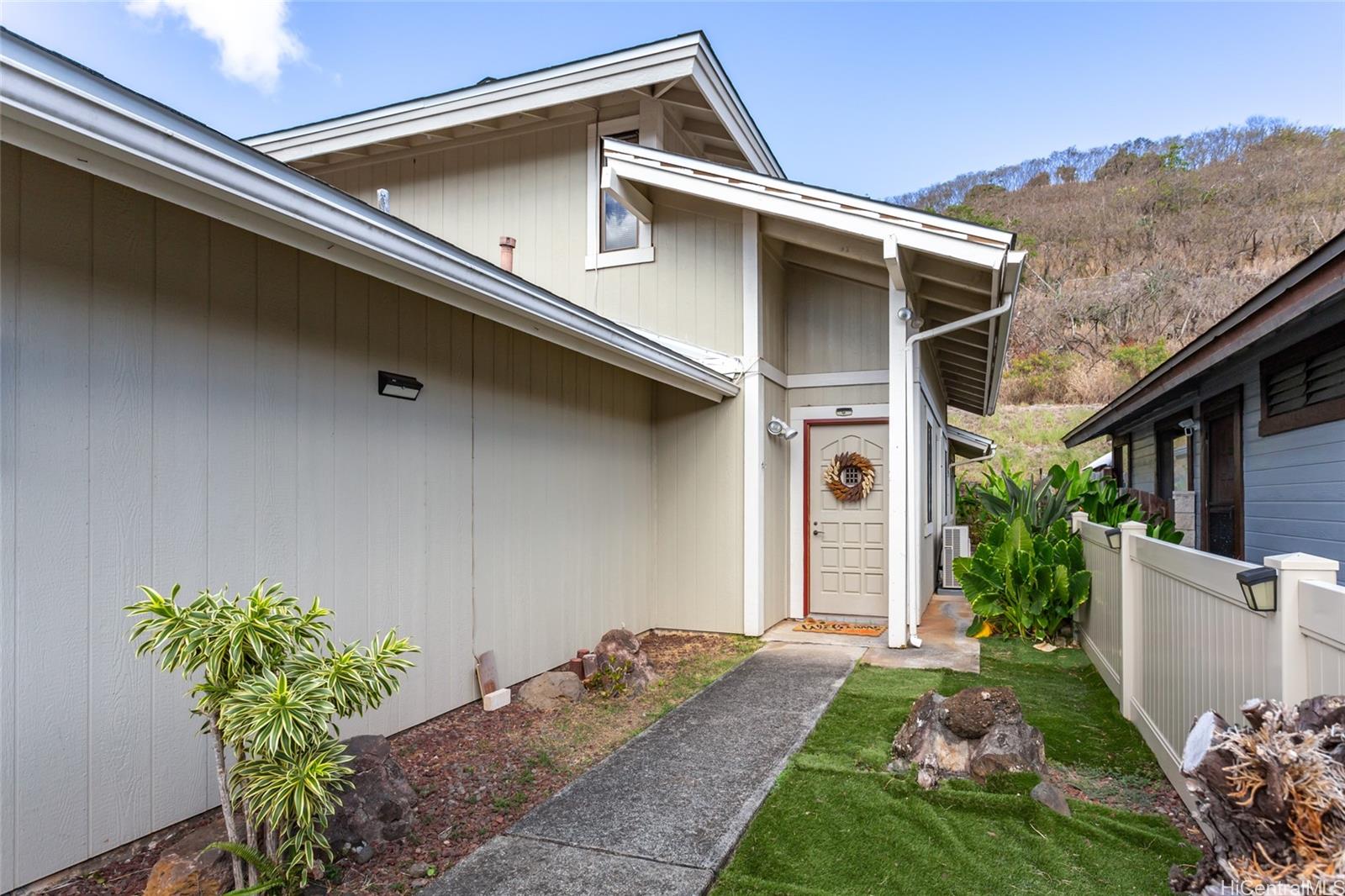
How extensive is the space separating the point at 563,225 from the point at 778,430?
3.03 m

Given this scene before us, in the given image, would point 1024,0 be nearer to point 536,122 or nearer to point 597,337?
point 536,122

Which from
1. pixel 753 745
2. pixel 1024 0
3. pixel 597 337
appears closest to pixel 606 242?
pixel 597 337

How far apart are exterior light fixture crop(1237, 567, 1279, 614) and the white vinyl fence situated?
24mm

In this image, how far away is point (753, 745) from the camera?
4.05m

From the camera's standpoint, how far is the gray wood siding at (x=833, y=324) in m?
7.36

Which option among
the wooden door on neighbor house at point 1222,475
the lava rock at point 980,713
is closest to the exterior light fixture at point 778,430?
the lava rock at point 980,713

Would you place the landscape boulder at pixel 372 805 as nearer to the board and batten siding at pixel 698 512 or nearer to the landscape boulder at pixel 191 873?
the landscape boulder at pixel 191 873

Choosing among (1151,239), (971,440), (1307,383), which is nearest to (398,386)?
(1307,383)

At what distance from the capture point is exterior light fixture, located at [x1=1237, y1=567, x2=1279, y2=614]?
2.45 m

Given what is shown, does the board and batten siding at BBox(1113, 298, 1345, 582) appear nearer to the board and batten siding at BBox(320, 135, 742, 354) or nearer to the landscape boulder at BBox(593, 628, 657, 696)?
the board and batten siding at BBox(320, 135, 742, 354)

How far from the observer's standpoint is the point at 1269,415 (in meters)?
6.19

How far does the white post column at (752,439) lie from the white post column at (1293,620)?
4643 mm

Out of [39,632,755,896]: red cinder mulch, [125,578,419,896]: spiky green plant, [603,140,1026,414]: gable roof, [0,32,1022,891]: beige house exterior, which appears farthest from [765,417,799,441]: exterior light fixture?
[125,578,419,896]: spiky green plant

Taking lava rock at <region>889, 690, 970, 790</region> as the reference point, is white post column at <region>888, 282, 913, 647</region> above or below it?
above
